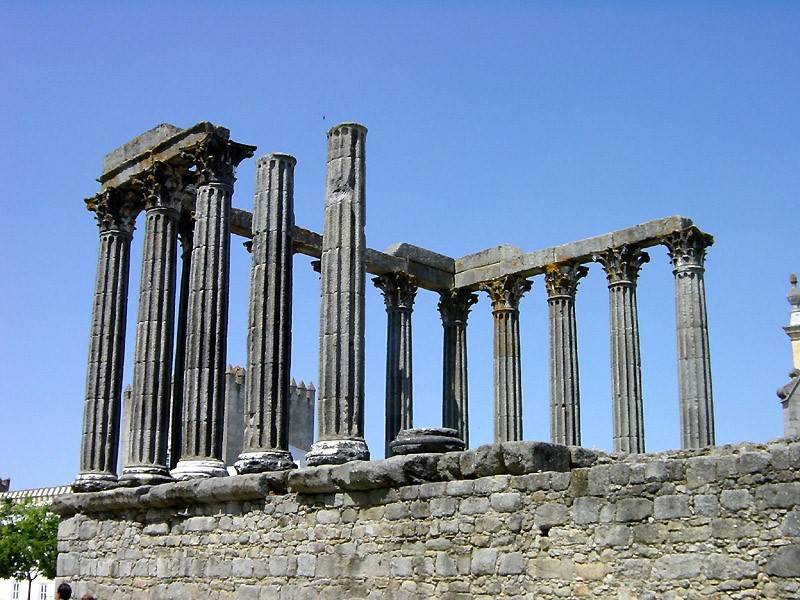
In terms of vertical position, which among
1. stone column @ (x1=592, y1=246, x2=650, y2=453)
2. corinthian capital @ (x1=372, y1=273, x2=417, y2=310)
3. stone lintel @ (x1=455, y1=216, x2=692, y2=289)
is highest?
stone lintel @ (x1=455, y1=216, x2=692, y2=289)

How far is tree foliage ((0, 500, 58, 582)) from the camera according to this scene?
136 feet

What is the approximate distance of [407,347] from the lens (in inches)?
1079

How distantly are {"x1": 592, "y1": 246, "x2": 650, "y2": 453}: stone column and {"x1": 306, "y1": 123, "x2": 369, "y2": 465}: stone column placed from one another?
390 inches

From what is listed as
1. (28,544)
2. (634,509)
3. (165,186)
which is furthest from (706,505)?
(28,544)

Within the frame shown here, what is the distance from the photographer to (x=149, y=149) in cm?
2045

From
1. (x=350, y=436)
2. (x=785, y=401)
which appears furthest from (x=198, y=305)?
(x=785, y=401)

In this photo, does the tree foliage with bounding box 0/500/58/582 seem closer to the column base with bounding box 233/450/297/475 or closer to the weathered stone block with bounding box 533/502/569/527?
the column base with bounding box 233/450/297/475

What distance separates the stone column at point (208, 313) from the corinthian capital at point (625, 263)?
32.3 feet

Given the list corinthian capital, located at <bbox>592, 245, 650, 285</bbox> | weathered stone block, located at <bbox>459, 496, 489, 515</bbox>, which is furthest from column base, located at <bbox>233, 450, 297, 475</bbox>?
corinthian capital, located at <bbox>592, 245, 650, 285</bbox>

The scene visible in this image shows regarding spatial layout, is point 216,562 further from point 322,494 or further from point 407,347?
point 407,347

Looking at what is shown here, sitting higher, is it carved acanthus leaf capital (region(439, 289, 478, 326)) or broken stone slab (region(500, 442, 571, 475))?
carved acanthus leaf capital (region(439, 289, 478, 326))

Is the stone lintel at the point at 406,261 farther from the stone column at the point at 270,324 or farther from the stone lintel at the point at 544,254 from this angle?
the stone column at the point at 270,324

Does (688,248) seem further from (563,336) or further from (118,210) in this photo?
(118,210)

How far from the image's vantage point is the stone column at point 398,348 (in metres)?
26.4
